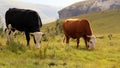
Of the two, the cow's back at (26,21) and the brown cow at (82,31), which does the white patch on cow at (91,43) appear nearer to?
the brown cow at (82,31)

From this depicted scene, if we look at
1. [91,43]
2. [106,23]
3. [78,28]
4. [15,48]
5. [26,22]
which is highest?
[26,22]

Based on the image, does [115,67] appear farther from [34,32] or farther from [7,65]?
[34,32]

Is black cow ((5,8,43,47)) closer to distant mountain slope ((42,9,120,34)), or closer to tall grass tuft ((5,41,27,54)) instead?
tall grass tuft ((5,41,27,54))

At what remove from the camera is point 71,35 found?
107 feet

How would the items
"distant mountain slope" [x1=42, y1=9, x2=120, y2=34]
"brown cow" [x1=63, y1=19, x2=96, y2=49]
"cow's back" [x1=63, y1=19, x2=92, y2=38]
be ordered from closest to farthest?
"brown cow" [x1=63, y1=19, x2=96, y2=49], "cow's back" [x1=63, y1=19, x2=92, y2=38], "distant mountain slope" [x1=42, y1=9, x2=120, y2=34]

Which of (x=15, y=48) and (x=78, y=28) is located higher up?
(x=78, y=28)

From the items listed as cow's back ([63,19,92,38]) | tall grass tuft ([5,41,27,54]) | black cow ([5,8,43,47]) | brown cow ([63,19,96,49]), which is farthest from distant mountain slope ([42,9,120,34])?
tall grass tuft ([5,41,27,54])

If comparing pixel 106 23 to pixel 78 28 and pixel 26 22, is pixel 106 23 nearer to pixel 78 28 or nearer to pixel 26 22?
pixel 78 28

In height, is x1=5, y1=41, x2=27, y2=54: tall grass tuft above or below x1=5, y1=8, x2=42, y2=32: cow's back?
below

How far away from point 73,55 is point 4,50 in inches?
187

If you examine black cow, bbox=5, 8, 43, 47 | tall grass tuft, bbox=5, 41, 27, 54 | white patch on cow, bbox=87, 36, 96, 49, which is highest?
black cow, bbox=5, 8, 43, 47

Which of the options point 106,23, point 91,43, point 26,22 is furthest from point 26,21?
point 106,23

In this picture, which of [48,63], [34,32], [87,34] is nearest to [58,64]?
[48,63]

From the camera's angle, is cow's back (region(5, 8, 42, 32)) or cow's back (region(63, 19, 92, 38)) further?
cow's back (region(63, 19, 92, 38))
